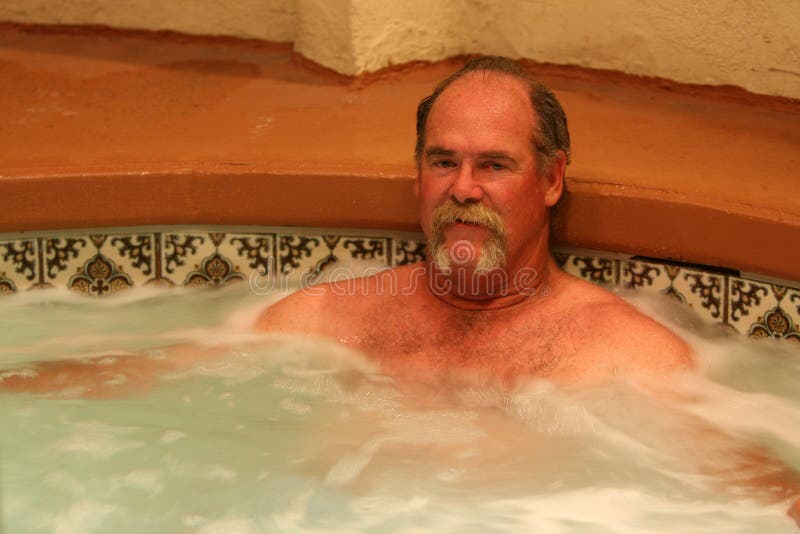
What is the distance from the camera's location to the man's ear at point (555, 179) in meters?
2.55

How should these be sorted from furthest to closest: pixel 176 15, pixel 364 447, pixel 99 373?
pixel 176 15 → pixel 99 373 → pixel 364 447

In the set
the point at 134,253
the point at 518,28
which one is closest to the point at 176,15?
the point at 518,28

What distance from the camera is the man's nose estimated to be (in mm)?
2408

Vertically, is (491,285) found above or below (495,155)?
below

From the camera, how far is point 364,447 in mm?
2359

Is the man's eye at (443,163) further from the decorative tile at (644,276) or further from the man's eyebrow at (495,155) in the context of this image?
the decorative tile at (644,276)

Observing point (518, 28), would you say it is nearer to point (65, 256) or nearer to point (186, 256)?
point (186, 256)

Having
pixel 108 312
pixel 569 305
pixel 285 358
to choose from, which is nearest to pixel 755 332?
pixel 569 305

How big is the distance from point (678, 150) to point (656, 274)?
0.40 meters

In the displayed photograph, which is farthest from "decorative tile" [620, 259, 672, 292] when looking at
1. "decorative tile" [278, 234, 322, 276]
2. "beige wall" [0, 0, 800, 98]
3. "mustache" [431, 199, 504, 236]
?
→ "beige wall" [0, 0, 800, 98]

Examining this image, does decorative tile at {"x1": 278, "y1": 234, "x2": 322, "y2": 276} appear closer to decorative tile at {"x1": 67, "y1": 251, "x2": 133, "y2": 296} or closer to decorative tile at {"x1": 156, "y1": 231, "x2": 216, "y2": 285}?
decorative tile at {"x1": 156, "y1": 231, "x2": 216, "y2": 285}

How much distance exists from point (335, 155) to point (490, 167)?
1.91 feet

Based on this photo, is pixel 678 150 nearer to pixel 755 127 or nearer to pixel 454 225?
pixel 755 127

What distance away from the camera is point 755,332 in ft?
8.54
